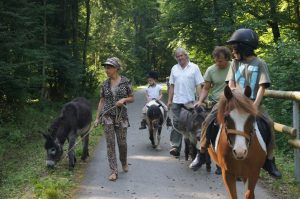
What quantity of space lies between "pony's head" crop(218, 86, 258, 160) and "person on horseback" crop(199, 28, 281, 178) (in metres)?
0.68

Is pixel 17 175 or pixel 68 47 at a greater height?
pixel 68 47

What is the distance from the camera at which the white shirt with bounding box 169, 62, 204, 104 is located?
29.8 feet

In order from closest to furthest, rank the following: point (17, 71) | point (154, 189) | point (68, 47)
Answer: point (154, 189) < point (17, 71) < point (68, 47)

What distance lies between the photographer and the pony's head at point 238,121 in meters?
4.45

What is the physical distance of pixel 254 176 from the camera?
5.11 metres

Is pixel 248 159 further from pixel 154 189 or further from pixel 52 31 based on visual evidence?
pixel 52 31

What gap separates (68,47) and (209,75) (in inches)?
656

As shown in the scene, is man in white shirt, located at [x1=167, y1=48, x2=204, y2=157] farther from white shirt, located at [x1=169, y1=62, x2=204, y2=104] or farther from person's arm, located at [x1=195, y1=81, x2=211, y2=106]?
person's arm, located at [x1=195, y1=81, x2=211, y2=106]

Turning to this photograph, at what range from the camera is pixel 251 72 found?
5.54m

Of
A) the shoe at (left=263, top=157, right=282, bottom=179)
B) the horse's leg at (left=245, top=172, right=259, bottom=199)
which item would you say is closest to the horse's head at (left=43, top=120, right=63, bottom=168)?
the shoe at (left=263, top=157, right=282, bottom=179)

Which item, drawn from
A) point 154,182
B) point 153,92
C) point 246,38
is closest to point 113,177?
point 154,182

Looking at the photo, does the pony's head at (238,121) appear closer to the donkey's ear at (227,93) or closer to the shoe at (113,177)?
the donkey's ear at (227,93)

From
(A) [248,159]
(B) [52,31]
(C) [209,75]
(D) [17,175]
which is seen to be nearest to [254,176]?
(A) [248,159]

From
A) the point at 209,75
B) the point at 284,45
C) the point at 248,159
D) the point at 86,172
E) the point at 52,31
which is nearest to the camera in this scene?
the point at 248,159
